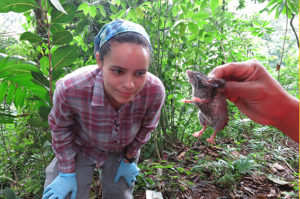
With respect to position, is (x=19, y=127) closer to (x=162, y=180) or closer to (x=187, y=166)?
(x=162, y=180)

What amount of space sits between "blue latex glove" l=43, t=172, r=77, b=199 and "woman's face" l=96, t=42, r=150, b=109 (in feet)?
2.69

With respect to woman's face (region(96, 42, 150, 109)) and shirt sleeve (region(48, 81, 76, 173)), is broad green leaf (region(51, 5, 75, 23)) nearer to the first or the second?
shirt sleeve (region(48, 81, 76, 173))

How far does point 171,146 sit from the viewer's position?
287 cm

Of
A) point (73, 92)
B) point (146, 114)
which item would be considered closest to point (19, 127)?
point (73, 92)

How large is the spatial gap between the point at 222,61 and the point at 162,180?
5.89 ft

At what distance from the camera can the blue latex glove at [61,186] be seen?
5.27 ft

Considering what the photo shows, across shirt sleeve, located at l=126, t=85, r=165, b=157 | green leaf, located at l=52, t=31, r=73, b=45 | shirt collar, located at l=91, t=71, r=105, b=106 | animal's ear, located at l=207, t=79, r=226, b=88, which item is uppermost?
green leaf, located at l=52, t=31, r=73, b=45

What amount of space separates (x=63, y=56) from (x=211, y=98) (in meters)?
1.25

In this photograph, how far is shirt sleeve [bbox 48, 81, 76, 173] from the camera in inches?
56.5

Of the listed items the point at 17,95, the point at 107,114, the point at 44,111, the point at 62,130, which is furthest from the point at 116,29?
the point at 17,95

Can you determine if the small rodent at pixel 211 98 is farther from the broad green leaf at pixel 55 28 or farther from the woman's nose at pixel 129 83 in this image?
the broad green leaf at pixel 55 28

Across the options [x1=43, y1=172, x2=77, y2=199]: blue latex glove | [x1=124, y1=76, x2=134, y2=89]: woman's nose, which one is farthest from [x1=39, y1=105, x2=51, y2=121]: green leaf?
[x1=124, y1=76, x2=134, y2=89]: woman's nose

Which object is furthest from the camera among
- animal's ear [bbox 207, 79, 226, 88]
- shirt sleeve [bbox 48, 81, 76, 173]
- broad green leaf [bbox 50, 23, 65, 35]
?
broad green leaf [bbox 50, 23, 65, 35]

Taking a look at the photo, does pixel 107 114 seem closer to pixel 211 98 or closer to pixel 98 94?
pixel 98 94
